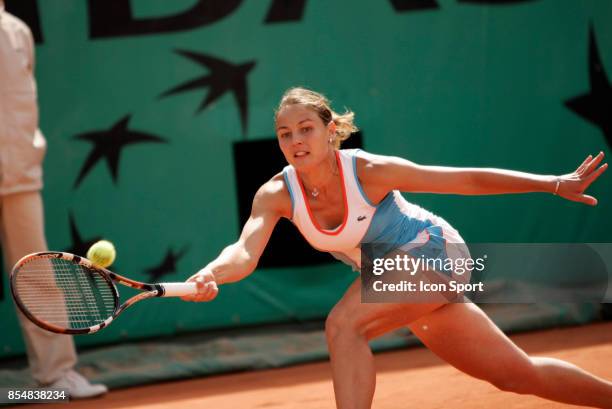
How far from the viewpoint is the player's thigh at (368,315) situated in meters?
3.21

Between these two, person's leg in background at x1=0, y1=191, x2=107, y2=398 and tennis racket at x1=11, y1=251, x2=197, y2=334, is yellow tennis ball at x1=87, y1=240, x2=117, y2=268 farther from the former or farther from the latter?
person's leg in background at x1=0, y1=191, x2=107, y2=398

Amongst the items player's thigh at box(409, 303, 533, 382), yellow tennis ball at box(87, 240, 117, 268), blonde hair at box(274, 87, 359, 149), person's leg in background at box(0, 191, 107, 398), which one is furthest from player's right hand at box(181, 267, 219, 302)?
person's leg in background at box(0, 191, 107, 398)

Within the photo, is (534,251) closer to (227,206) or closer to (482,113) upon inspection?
(482,113)

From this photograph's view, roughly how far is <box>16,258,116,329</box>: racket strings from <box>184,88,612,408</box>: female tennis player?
62cm

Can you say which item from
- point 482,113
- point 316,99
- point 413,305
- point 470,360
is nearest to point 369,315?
point 413,305

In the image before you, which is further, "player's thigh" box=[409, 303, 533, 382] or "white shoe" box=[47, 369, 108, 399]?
"white shoe" box=[47, 369, 108, 399]

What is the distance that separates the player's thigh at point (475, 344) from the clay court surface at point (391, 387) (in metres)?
0.99

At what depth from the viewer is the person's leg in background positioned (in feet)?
16.8

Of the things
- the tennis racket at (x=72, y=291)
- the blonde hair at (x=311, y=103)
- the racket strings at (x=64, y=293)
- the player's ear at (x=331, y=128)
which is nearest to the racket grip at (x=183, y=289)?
the tennis racket at (x=72, y=291)

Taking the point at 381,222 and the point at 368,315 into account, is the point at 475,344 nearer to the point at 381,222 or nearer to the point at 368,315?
the point at 368,315

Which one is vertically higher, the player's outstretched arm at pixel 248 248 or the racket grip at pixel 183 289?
the player's outstretched arm at pixel 248 248

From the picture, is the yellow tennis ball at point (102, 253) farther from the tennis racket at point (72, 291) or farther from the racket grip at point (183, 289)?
the racket grip at point (183, 289)

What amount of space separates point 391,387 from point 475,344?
172 centimetres

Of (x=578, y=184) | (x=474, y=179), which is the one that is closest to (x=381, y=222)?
(x=474, y=179)
